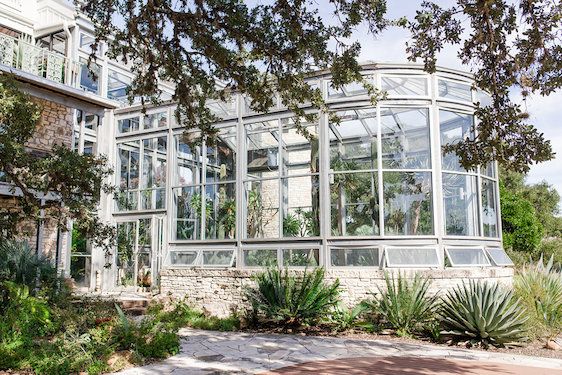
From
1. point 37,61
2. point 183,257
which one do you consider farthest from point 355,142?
point 37,61

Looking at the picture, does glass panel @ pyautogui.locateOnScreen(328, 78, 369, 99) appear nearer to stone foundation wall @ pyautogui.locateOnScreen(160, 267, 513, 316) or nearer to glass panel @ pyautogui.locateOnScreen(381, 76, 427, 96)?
glass panel @ pyautogui.locateOnScreen(381, 76, 427, 96)

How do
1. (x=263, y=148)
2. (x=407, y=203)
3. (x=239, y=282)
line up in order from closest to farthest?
(x=407, y=203), (x=239, y=282), (x=263, y=148)

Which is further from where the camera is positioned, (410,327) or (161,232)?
(161,232)

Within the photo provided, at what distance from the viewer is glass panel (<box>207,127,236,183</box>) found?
11883 millimetres

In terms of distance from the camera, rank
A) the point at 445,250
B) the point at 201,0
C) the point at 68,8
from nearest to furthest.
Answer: the point at 201,0 < the point at 445,250 < the point at 68,8

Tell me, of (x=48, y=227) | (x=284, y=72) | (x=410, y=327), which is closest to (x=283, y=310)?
(x=410, y=327)

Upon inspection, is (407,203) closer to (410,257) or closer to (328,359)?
(410,257)

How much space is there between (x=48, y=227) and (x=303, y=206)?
23.4 ft

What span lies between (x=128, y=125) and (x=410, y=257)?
29.3ft

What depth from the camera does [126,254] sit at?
13.3 meters

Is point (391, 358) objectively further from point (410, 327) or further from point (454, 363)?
point (410, 327)

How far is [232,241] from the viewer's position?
11336 millimetres

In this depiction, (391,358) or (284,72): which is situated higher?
(284,72)

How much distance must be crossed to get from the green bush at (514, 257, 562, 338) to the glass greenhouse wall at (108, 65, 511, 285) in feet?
4.34
